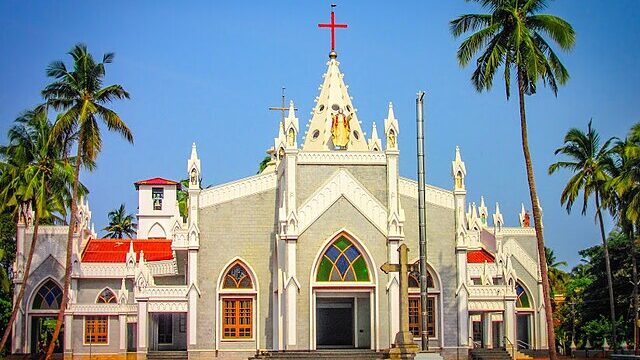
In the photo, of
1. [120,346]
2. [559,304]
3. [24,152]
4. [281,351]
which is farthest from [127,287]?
[559,304]

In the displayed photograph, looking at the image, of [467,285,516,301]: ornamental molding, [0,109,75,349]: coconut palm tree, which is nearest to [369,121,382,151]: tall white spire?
[467,285,516,301]: ornamental molding

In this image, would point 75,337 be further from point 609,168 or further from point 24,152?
point 609,168

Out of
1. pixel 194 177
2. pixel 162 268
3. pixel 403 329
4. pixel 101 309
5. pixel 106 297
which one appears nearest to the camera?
pixel 403 329

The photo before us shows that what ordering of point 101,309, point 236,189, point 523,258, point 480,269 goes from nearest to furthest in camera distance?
point 236,189
point 101,309
point 480,269
point 523,258

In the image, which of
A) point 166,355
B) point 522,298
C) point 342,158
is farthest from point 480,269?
point 166,355

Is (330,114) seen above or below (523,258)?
above

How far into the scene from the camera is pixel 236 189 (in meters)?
40.7

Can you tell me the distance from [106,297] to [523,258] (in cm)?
2155

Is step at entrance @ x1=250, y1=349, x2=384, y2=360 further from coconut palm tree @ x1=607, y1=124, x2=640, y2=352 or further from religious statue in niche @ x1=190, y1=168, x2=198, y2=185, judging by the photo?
coconut palm tree @ x1=607, y1=124, x2=640, y2=352

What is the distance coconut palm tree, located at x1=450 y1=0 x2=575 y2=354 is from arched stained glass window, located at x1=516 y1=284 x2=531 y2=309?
12921 mm

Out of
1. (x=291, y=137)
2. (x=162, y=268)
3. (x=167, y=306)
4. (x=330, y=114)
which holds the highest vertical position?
(x=330, y=114)

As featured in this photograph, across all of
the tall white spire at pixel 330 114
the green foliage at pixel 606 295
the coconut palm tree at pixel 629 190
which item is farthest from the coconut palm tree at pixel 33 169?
the green foliage at pixel 606 295

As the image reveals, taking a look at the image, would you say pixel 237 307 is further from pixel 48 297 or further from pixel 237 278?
pixel 48 297

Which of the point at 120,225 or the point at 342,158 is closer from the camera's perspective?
the point at 342,158
